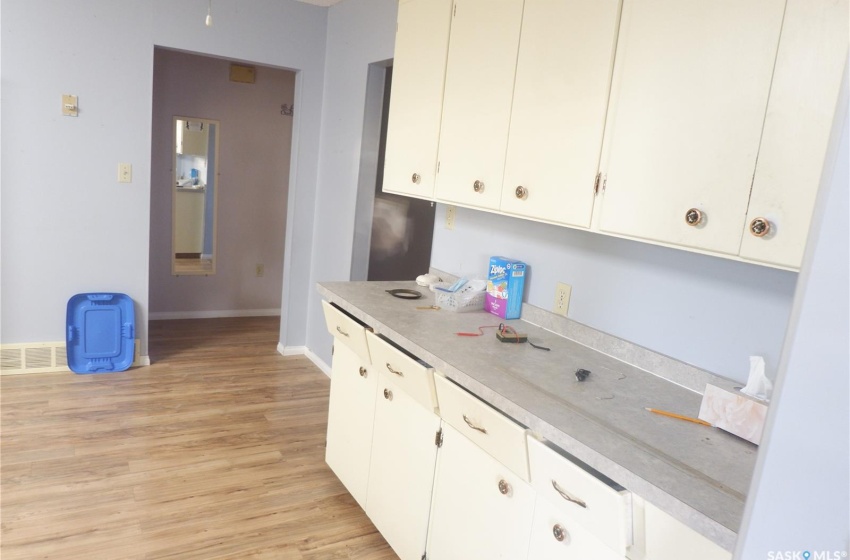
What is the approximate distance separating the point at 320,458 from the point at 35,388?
1.82m

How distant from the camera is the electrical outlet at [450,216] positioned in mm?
2830

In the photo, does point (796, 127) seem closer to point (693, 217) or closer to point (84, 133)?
point (693, 217)

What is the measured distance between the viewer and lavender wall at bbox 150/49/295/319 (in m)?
4.82

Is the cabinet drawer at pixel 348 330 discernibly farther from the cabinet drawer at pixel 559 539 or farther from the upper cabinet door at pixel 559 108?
the cabinet drawer at pixel 559 539

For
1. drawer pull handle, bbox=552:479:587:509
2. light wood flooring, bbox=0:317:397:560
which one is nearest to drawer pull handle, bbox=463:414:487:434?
drawer pull handle, bbox=552:479:587:509

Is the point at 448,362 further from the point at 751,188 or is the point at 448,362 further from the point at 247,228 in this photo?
the point at 247,228

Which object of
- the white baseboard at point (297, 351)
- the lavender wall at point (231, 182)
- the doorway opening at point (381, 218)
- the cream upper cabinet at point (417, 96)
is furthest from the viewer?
the lavender wall at point (231, 182)

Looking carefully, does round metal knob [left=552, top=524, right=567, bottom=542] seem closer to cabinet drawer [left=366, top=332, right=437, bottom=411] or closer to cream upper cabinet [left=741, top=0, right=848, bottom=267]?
cabinet drawer [left=366, top=332, right=437, bottom=411]

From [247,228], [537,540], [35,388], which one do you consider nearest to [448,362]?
[537,540]

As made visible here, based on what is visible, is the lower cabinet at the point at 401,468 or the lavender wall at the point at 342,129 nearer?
the lower cabinet at the point at 401,468

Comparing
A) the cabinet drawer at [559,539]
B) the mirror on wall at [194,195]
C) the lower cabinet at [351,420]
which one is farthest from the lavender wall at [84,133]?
the cabinet drawer at [559,539]

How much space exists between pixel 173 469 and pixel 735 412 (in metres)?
2.37

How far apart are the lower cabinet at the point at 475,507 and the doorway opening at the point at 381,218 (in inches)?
76.6

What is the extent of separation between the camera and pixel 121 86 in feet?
12.0
